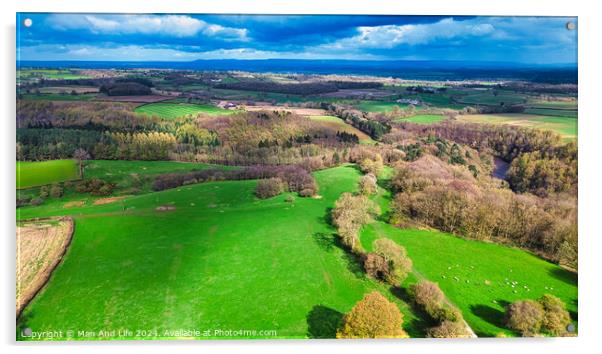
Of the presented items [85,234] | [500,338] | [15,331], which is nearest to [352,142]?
[500,338]

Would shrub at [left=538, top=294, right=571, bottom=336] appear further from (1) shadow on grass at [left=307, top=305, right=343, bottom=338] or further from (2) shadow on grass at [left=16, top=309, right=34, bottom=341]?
(2) shadow on grass at [left=16, top=309, right=34, bottom=341]

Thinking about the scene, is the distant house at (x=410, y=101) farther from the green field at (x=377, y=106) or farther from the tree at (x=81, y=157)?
the tree at (x=81, y=157)

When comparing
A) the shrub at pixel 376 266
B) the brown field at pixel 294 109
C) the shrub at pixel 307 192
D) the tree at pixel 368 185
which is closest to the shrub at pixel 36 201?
the brown field at pixel 294 109

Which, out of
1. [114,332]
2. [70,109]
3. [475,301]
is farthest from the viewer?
[70,109]

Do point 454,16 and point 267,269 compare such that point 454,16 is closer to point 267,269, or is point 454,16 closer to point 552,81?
point 552,81

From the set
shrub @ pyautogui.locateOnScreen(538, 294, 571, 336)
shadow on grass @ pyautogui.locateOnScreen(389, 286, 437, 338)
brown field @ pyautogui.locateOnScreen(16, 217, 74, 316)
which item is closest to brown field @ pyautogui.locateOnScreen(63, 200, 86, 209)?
brown field @ pyautogui.locateOnScreen(16, 217, 74, 316)
